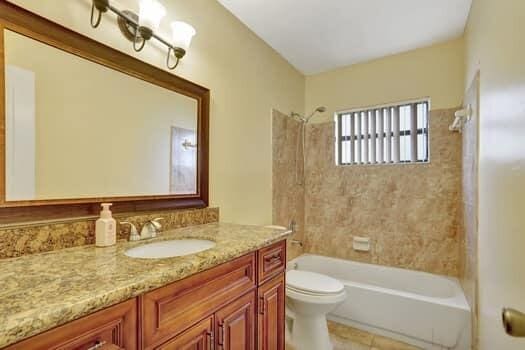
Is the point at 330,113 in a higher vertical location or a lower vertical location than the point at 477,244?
higher

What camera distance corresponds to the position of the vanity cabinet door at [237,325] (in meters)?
0.98

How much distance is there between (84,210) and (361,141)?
2514mm

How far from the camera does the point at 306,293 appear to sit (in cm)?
175

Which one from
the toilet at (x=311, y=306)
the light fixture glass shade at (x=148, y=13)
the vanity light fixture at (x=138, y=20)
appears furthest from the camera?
the toilet at (x=311, y=306)

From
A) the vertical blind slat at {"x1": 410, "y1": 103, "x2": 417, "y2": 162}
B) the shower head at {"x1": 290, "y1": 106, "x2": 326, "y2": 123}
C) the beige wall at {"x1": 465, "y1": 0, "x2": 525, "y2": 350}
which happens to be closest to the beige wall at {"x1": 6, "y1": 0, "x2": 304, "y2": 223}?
the shower head at {"x1": 290, "y1": 106, "x2": 326, "y2": 123}

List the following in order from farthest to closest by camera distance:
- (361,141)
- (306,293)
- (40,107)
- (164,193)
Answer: (361,141)
(306,293)
(164,193)
(40,107)

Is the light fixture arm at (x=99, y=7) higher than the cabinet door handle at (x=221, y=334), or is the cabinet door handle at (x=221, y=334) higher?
the light fixture arm at (x=99, y=7)

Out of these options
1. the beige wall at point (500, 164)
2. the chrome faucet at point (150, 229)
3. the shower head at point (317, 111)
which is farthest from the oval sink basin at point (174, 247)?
the shower head at point (317, 111)

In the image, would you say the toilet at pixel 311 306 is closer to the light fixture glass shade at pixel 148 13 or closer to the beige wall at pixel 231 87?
the beige wall at pixel 231 87

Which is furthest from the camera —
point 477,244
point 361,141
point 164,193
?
point 361,141

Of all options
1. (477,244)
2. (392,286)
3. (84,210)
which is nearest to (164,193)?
(84,210)

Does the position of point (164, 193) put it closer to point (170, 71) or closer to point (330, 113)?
point (170, 71)

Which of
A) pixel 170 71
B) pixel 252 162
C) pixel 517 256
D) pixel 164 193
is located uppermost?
pixel 170 71

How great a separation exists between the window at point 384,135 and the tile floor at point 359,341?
5.08 ft
